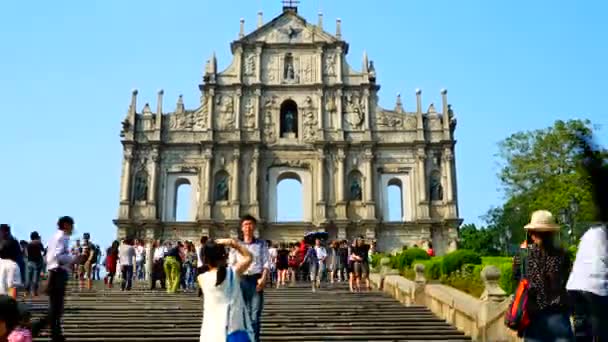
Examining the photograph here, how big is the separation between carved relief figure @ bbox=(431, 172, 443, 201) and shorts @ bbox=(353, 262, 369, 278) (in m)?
15.7

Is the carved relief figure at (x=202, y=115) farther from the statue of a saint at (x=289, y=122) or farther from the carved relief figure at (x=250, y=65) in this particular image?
the statue of a saint at (x=289, y=122)

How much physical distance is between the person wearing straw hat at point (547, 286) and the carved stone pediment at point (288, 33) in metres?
32.6

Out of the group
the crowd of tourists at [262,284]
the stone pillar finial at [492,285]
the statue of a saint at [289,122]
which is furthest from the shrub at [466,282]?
the statue of a saint at [289,122]

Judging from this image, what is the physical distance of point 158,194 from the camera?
112ft

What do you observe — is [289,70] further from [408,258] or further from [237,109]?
[408,258]

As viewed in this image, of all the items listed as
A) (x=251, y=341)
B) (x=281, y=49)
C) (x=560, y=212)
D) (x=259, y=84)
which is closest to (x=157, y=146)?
(x=259, y=84)

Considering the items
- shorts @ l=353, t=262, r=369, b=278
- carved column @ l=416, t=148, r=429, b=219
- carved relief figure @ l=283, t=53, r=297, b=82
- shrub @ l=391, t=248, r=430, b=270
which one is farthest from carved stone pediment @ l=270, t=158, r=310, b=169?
shorts @ l=353, t=262, r=369, b=278

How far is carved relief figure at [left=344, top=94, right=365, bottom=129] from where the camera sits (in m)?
35.8

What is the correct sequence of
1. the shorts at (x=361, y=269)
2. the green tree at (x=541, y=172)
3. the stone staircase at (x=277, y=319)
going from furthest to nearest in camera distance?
1. the green tree at (x=541, y=172)
2. the shorts at (x=361, y=269)
3. the stone staircase at (x=277, y=319)

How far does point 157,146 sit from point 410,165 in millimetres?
14064

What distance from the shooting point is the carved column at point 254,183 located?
33938 millimetres

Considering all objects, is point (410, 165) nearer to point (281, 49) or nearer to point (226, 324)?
point (281, 49)

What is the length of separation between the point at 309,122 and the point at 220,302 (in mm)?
Answer: 30761

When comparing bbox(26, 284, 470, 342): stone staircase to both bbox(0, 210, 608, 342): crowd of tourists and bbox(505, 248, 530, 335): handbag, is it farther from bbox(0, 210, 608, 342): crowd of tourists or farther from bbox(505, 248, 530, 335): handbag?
bbox(505, 248, 530, 335): handbag
